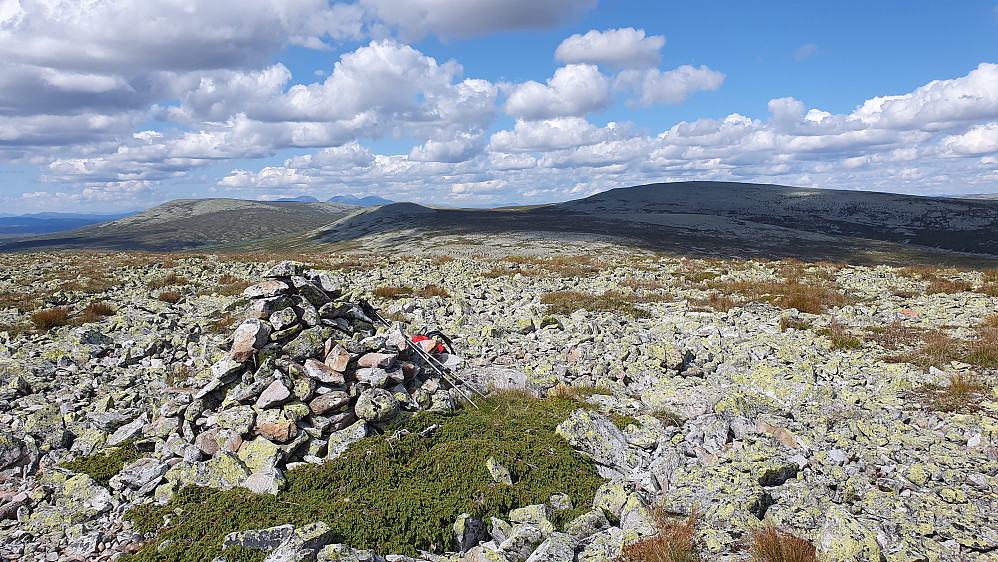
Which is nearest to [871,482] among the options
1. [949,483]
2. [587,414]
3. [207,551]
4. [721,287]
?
[949,483]

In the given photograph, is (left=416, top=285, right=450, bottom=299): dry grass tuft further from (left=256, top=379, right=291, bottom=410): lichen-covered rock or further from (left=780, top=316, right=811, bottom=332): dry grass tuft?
(left=780, top=316, right=811, bottom=332): dry grass tuft

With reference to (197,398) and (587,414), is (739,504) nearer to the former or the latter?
(587,414)

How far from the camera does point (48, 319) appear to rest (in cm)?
1443

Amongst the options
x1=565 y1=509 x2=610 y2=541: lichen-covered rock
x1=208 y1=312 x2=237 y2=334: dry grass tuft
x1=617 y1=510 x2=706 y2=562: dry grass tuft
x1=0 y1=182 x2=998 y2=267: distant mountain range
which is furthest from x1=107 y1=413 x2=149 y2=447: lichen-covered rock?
x1=0 y1=182 x2=998 y2=267: distant mountain range

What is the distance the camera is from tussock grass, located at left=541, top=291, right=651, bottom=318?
1759cm

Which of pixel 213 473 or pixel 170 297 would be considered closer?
pixel 213 473

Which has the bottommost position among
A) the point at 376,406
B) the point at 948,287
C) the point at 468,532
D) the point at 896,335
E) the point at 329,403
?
the point at 948,287

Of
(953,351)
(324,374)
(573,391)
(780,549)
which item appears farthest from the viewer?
(953,351)

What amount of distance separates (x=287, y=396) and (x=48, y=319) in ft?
39.9

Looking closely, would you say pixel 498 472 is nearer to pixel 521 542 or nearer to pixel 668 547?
pixel 521 542

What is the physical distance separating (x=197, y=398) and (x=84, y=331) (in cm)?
846

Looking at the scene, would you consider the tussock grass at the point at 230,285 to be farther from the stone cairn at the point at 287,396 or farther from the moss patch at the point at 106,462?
the moss patch at the point at 106,462

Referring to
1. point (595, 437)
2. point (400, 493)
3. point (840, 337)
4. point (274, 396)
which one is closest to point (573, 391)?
point (595, 437)

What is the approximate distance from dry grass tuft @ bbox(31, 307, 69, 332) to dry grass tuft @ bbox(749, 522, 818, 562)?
62.7 feet
